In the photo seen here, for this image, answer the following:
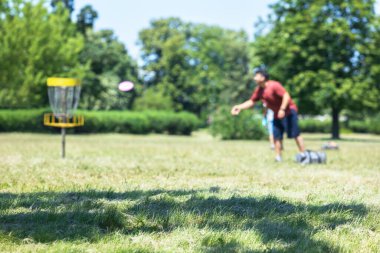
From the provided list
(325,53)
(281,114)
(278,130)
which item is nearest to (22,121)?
(325,53)

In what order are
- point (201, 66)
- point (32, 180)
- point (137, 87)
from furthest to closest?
point (201, 66) < point (137, 87) < point (32, 180)

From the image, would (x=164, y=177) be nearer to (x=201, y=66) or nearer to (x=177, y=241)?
(x=177, y=241)

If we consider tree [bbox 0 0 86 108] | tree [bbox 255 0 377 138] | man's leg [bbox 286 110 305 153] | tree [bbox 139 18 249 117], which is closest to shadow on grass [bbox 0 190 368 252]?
man's leg [bbox 286 110 305 153]

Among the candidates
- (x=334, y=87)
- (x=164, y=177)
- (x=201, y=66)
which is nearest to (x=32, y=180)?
(x=164, y=177)

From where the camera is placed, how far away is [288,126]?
1132 cm

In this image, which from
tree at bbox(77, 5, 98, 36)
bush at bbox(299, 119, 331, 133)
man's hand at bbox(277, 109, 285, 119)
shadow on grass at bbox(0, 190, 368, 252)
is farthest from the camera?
bush at bbox(299, 119, 331, 133)

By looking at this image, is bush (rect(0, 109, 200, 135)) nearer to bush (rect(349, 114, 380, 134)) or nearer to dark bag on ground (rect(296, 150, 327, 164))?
dark bag on ground (rect(296, 150, 327, 164))

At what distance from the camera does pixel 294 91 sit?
30141 mm

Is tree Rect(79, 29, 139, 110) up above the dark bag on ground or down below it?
above

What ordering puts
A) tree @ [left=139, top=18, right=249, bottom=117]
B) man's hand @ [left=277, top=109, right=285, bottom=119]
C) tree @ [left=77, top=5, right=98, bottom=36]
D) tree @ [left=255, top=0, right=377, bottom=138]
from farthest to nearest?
tree @ [left=139, top=18, right=249, bottom=117] < tree @ [left=77, top=5, right=98, bottom=36] < tree @ [left=255, top=0, right=377, bottom=138] < man's hand @ [left=277, top=109, right=285, bottom=119]

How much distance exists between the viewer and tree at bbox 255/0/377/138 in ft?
95.5

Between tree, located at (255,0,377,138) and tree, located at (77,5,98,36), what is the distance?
20.6 metres

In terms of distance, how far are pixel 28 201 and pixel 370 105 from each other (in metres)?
26.7

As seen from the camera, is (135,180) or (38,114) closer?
(135,180)
